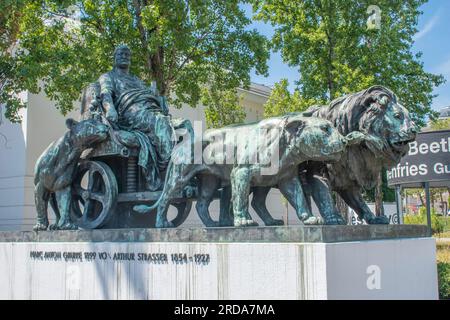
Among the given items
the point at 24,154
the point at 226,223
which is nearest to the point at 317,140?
the point at 226,223

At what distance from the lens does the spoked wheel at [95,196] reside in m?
7.34

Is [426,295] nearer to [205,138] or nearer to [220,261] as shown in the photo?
[220,261]

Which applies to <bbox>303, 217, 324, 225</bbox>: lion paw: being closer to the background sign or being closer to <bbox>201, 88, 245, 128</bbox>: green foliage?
the background sign

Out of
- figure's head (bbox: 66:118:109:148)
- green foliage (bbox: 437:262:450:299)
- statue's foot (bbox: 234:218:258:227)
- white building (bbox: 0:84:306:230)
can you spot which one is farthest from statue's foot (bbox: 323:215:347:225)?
white building (bbox: 0:84:306:230)

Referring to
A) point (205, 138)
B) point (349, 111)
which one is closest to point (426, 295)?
point (349, 111)

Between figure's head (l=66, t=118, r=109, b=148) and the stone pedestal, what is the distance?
3.94 feet

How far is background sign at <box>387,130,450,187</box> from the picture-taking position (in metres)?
14.0

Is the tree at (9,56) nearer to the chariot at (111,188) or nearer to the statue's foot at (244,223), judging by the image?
the chariot at (111,188)

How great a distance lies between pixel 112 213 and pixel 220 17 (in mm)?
11420

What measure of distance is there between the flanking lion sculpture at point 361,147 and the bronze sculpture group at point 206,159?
0.01 m

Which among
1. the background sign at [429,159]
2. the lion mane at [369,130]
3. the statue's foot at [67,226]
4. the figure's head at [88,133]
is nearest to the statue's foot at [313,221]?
the lion mane at [369,130]

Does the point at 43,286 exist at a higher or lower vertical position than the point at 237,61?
lower

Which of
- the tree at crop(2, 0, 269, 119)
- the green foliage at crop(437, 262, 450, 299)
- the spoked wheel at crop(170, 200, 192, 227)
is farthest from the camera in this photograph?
the tree at crop(2, 0, 269, 119)

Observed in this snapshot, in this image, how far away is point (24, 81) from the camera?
1458 centimetres
